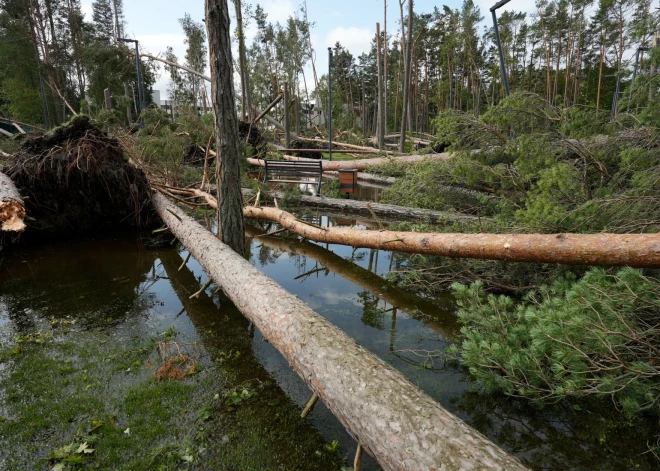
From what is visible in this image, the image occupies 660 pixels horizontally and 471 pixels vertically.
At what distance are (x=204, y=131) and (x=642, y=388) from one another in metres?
12.5

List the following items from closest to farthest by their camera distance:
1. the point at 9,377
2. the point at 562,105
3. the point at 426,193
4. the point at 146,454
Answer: the point at 146,454
the point at 9,377
the point at 562,105
the point at 426,193

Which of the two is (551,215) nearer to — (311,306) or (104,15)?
(311,306)

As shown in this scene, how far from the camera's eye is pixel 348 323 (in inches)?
159

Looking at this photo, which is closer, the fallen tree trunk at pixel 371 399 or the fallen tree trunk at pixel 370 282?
the fallen tree trunk at pixel 371 399

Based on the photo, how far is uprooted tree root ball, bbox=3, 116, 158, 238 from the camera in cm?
644

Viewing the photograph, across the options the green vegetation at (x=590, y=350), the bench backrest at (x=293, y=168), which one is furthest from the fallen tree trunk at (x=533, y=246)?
the bench backrest at (x=293, y=168)

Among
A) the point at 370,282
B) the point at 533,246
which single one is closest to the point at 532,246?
the point at 533,246

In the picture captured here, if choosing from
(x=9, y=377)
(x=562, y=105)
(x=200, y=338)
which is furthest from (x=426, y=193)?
(x=9, y=377)

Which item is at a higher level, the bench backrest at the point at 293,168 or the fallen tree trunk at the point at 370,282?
the bench backrest at the point at 293,168

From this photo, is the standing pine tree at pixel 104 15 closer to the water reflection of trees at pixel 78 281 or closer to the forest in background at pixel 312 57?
the forest in background at pixel 312 57

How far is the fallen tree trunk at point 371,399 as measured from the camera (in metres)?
1.71

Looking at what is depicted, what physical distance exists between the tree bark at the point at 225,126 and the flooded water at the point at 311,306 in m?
0.87

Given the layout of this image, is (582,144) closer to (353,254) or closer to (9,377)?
(353,254)

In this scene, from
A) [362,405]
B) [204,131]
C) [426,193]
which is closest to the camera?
[362,405]
